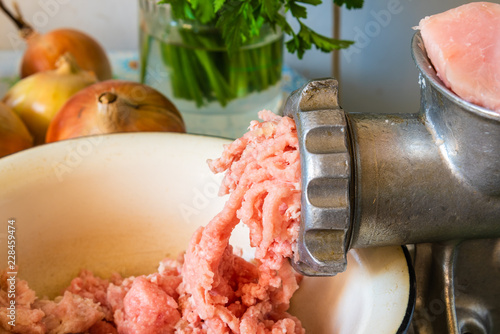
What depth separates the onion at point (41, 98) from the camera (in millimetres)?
1361

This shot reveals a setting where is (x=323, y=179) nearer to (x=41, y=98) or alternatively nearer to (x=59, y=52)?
(x=41, y=98)

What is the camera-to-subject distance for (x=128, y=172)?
3.00 ft

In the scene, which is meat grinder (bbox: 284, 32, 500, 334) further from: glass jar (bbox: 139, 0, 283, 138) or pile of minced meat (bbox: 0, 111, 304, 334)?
glass jar (bbox: 139, 0, 283, 138)

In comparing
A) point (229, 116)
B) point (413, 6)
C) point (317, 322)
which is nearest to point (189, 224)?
point (317, 322)

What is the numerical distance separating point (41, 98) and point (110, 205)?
569 millimetres

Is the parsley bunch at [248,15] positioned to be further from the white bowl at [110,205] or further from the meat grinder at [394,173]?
the meat grinder at [394,173]

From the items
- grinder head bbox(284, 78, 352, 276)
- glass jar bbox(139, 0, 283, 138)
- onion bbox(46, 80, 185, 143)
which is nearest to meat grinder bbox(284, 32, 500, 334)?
grinder head bbox(284, 78, 352, 276)

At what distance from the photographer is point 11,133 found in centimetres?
124

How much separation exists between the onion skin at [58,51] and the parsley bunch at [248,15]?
52 centimetres

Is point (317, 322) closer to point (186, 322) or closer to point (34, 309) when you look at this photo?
point (186, 322)

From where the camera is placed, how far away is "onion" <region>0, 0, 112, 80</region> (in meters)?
1.58

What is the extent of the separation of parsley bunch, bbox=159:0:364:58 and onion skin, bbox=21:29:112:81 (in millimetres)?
516

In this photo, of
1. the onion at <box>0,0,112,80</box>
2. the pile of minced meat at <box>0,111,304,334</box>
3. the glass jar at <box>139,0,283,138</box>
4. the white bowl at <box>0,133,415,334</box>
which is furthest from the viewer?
the onion at <box>0,0,112,80</box>

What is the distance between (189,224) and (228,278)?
17 cm
